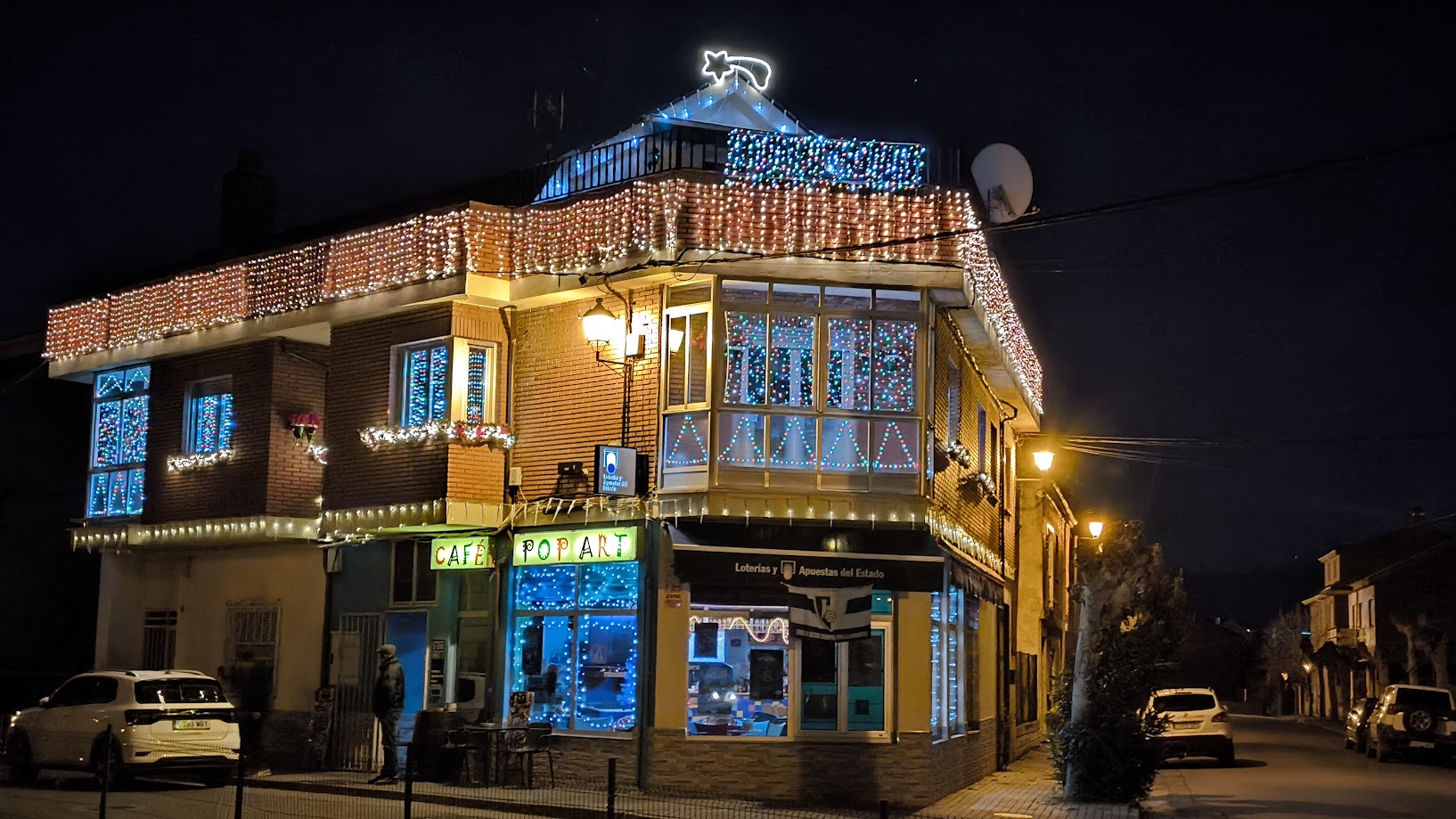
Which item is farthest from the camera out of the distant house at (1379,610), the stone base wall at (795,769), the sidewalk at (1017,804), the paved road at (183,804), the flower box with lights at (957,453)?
the distant house at (1379,610)

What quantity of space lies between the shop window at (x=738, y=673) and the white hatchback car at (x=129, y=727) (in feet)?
19.4

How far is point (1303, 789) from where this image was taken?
72.5 feet

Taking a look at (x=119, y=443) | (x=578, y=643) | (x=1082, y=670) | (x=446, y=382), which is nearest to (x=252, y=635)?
(x=119, y=443)

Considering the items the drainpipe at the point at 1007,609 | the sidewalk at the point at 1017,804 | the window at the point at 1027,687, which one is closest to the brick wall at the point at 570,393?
the sidewalk at the point at 1017,804

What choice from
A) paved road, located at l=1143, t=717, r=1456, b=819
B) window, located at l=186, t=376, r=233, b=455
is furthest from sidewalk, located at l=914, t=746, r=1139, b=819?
window, located at l=186, t=376, r=233, b=455

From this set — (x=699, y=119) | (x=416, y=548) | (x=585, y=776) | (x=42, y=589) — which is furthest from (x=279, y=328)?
(x=42, y=589)

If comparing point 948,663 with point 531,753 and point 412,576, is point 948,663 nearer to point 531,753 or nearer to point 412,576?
point 531,753

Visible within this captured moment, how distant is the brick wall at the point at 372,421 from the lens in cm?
1988

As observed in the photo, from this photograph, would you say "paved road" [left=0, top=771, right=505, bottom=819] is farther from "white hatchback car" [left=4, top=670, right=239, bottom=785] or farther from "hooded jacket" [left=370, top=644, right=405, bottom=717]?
"hooded jacket" [left=370, top=644, right=405, bottom=717]

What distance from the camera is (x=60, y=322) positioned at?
25.8 metres

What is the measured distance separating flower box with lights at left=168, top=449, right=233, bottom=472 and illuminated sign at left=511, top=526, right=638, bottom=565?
6.13 m

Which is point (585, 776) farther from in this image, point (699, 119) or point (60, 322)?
point (60, 322)

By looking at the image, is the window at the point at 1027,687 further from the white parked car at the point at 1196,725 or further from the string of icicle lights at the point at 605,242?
the string of icicle lights at the point at 605,242

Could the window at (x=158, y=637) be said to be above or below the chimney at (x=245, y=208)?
below
